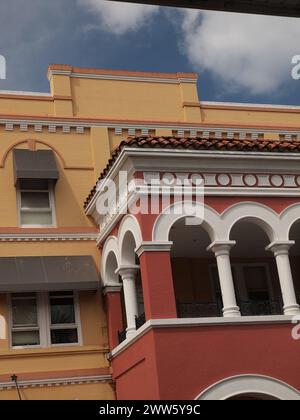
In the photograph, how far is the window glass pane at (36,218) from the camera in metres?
16.6

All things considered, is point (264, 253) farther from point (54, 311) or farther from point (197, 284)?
point (54, 311)

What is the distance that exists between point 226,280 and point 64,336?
431cm

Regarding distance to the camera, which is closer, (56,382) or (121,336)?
(56,382)

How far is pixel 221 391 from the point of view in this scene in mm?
12523

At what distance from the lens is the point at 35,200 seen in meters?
16.9

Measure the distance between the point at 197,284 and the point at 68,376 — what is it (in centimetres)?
380

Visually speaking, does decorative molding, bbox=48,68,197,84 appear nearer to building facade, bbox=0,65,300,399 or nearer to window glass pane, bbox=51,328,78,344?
building facade, bbox=0,65,300,399

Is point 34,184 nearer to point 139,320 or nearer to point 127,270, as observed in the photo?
point 127,270

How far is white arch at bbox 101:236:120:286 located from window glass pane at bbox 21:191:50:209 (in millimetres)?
1989

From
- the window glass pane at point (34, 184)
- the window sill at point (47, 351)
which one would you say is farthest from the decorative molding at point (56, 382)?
the window glass pane at point (34, 184)

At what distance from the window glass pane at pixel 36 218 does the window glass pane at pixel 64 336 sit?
8.87 ft

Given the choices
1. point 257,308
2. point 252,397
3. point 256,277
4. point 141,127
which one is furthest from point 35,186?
point 252,397

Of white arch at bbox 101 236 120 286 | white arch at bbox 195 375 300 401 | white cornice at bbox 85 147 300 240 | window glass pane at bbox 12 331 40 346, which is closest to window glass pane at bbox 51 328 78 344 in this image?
window glass pane at bbox 12 331 40 346
